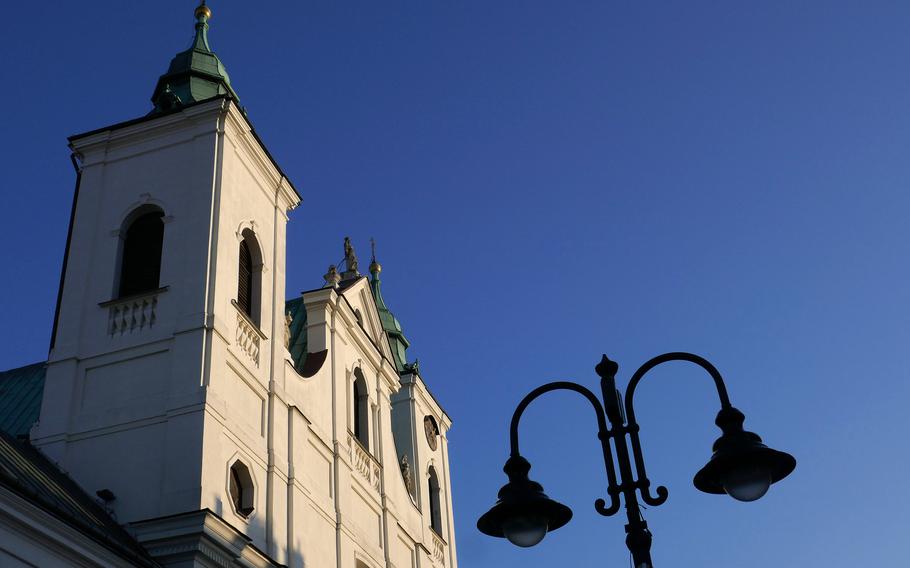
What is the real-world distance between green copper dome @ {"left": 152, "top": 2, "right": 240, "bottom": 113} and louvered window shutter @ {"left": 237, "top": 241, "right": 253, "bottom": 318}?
12.3ft

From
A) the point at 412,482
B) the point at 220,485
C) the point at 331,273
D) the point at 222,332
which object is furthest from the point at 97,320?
the point at 412,482

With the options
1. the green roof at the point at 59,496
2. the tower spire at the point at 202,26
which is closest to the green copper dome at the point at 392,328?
the tower spire at the point at 202,26

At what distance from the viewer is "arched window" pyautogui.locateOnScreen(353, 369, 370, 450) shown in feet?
88.4

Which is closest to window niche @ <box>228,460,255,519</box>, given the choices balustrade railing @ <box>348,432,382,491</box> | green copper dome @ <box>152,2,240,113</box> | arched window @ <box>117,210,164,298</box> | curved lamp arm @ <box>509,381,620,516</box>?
arched window @ <box>117,210,164,298</box>

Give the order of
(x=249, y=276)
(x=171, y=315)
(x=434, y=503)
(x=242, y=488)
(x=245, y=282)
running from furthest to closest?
1. (x=434, y=503)
2. (x=249, y=276)
3. (x=245, y=282)
4. (x=171, y=315)
5. (x=242, y=488)

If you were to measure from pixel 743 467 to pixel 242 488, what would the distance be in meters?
13.2

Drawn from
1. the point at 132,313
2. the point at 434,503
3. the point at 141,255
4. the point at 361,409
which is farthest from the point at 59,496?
the point at 434,503

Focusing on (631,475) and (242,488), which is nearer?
(631,475)

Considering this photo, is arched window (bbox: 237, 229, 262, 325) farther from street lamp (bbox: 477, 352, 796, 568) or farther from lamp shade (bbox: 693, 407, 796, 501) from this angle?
lamp shade (bbox: 693, 407, 796, 501)

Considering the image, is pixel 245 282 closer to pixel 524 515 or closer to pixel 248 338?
pixel 248 338

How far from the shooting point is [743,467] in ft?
27.6

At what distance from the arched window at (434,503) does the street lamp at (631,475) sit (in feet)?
75.7

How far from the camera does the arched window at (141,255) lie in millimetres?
21156

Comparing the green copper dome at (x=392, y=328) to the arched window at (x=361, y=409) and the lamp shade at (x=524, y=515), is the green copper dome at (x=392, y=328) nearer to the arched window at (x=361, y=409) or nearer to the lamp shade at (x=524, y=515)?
the arched window at (x=361, y=409)
